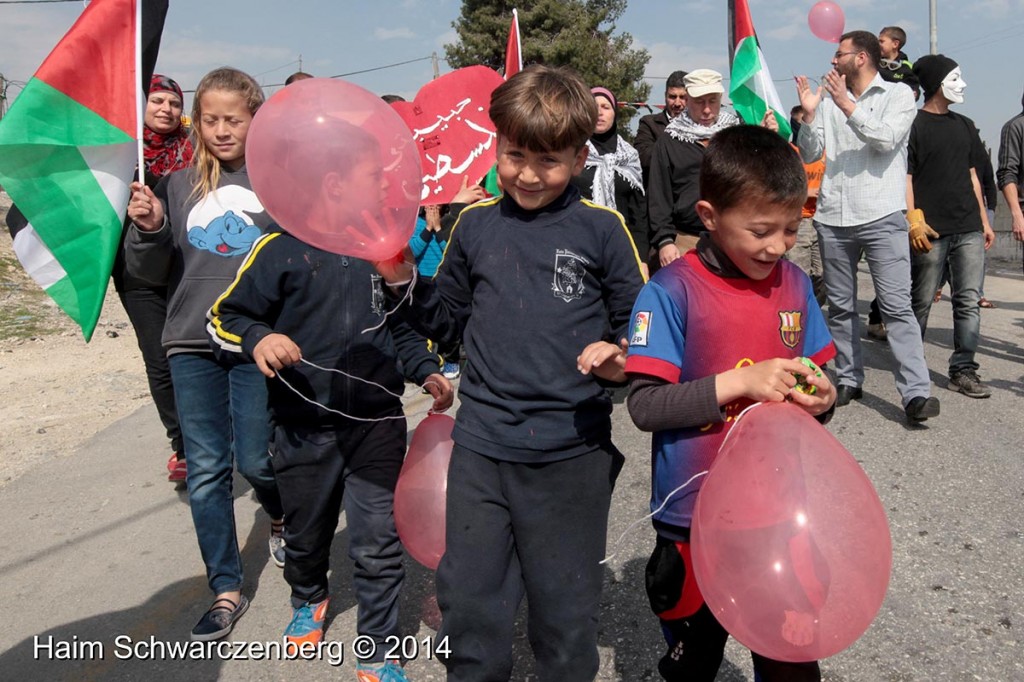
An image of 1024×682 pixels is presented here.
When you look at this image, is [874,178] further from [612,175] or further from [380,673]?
[380,673]

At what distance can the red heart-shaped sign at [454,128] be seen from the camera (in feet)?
14.4

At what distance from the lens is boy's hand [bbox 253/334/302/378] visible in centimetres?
242

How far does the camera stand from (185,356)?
3090 millimetres

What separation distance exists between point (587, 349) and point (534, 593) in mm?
669

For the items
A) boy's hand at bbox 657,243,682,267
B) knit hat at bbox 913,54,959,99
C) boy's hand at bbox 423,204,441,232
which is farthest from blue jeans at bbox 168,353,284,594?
knit hat at bbox 913,54,959,99

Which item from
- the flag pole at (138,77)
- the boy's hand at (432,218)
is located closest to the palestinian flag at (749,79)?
the boy's hand at (432,218)

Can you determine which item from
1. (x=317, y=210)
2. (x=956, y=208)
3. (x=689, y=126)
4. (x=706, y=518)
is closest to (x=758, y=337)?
(x=706, y=518)

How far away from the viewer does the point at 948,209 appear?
221 inches

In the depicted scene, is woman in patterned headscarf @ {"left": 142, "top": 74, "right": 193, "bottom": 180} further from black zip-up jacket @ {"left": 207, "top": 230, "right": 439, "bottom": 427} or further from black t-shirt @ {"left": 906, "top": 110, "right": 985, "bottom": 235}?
black t-shirt @ {"left": 906, "top": 110, "right": 985, "bottom": 235}

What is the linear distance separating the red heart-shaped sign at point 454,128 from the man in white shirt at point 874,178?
5.80ft

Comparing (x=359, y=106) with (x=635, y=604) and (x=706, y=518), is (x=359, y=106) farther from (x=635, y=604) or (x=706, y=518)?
(x=635, y=604)

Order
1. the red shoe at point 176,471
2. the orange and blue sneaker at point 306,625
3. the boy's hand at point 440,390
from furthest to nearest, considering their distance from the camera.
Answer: the red shoe at point 176,471 < the orange and blue sneaker at point 306,625 < the boy's hand at point 440,390

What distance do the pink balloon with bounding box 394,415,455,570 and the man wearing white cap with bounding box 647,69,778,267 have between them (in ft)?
8.66

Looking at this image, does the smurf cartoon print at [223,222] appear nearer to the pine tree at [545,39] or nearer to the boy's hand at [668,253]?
the boy's hand at [668,253]
